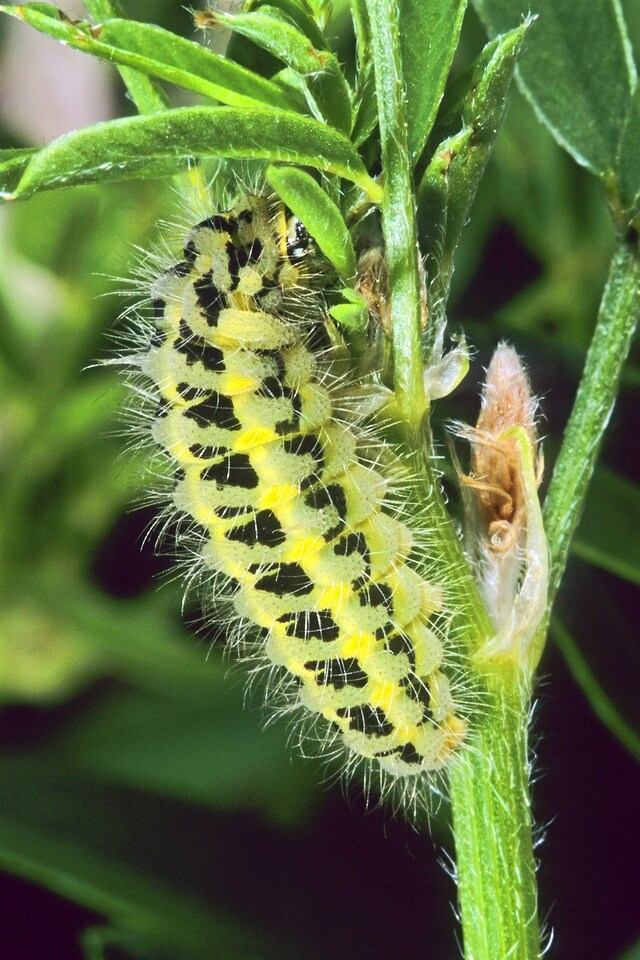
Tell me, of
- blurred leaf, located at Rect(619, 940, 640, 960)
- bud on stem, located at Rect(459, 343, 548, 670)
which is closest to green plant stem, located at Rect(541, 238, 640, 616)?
bud on stem, located at Rect(459, 343, 548, 670)

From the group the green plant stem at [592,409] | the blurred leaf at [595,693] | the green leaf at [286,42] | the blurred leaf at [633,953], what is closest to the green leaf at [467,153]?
the green leaf at [286,42]

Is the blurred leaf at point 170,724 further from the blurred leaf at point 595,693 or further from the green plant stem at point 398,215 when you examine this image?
the green plant stem at point 398,215

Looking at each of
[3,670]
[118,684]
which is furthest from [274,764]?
[3,670]

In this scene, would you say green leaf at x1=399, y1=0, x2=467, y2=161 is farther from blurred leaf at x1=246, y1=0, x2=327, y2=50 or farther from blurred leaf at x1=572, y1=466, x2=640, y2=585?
blurred leaf at x1=572, y1=466, x2=640, y2=585

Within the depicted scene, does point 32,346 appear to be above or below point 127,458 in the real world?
above

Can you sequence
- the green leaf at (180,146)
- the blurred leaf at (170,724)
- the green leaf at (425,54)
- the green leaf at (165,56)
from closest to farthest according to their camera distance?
the green leaf at (180,146) → the green leaf at (165,56) → the green leaf at (425,54) → the blurred leaf at (170,724)

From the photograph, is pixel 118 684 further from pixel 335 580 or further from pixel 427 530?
pixel 427 530
